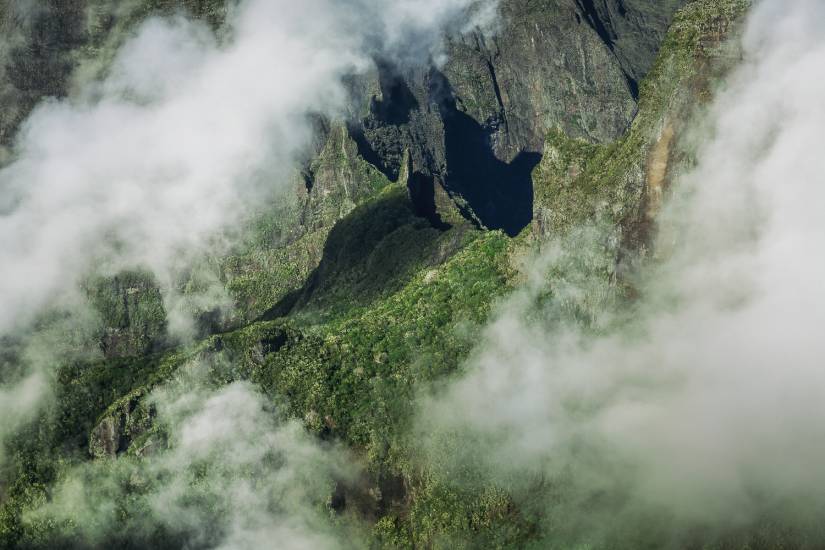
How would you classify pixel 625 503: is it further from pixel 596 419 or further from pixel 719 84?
pixel 719 84

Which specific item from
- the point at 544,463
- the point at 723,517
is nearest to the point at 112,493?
the point at 544,463

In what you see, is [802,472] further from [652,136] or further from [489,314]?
[489,314]

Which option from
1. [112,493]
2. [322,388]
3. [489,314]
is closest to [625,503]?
[489,314]

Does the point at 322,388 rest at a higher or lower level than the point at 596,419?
lower

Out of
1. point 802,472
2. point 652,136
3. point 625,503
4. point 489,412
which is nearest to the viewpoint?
point 802,472

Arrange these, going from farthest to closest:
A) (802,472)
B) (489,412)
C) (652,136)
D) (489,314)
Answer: (489,314), (489,412), (652,136), (802,472)

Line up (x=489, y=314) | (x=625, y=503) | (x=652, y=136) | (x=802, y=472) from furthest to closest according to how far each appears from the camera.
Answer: (x=489, y=314)
(x=652, y=136)
(x=625, y=503)
(x=802, y=472)

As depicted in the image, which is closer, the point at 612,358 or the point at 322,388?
the point at 612,358

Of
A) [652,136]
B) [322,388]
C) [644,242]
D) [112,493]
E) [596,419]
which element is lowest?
[112,493]

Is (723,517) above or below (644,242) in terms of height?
below
